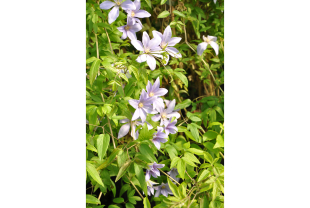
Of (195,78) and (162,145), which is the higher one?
(195,78)

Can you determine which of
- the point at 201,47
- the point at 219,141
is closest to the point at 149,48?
the point at 201,47

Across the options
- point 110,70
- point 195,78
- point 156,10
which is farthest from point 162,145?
point 156,10

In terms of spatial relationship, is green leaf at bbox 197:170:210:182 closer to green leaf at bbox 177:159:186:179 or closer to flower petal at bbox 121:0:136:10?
green leaf at bbox 177:159:186:179

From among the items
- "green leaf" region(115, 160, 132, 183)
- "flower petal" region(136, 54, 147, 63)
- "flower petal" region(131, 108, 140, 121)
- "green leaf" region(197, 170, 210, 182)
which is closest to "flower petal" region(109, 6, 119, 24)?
"flower petal" region(136, 54, 147, 63)

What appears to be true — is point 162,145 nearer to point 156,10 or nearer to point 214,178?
point 214,178

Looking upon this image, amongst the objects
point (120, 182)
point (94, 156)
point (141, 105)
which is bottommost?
point (120, 182)

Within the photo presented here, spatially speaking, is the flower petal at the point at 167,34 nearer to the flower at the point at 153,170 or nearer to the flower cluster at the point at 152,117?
the flower cluster at the point at 152,117
